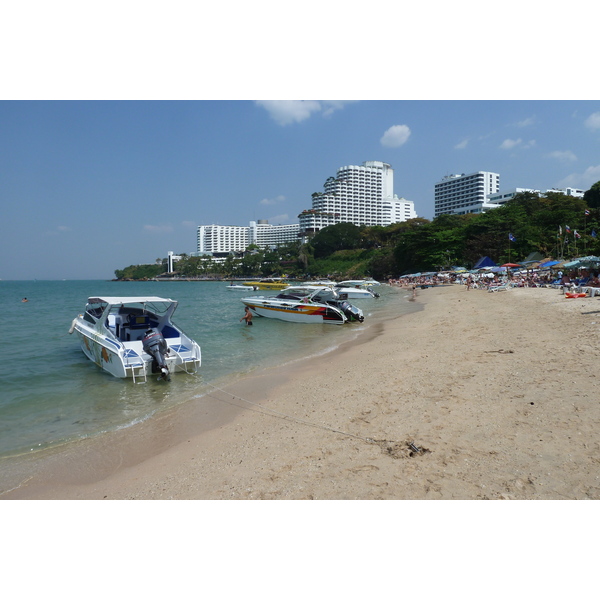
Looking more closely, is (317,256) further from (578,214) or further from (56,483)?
(56,483)

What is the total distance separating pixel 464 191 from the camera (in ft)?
474

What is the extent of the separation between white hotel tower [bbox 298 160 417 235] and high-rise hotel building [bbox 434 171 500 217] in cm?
1872

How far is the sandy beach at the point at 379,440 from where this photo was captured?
438 cm

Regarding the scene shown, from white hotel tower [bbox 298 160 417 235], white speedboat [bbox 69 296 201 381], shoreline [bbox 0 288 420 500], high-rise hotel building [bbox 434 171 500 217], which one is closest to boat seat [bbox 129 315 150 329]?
white speedboat [bbox 69 296 201 381]

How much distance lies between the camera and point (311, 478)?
15.3 ft

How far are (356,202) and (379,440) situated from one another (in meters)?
174

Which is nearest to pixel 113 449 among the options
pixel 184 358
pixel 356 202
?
pixel 184 358

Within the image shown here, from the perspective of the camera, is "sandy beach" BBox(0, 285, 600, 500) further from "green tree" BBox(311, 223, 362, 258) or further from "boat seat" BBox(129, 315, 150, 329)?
"green tree" BBox(311, 223, 362, 258)

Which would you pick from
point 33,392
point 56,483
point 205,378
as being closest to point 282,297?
point 205,378

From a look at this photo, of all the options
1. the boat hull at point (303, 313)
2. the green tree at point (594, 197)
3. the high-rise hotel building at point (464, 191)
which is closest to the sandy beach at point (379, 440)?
the boat hull at point (303, 313)

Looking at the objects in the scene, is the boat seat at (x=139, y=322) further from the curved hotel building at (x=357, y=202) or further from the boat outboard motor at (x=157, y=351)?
the curved hotel building at (x=357, y=202)

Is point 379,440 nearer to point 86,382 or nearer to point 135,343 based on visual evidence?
point 135,343

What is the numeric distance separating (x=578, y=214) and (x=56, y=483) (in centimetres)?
6643

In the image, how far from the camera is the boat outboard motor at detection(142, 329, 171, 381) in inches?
403
